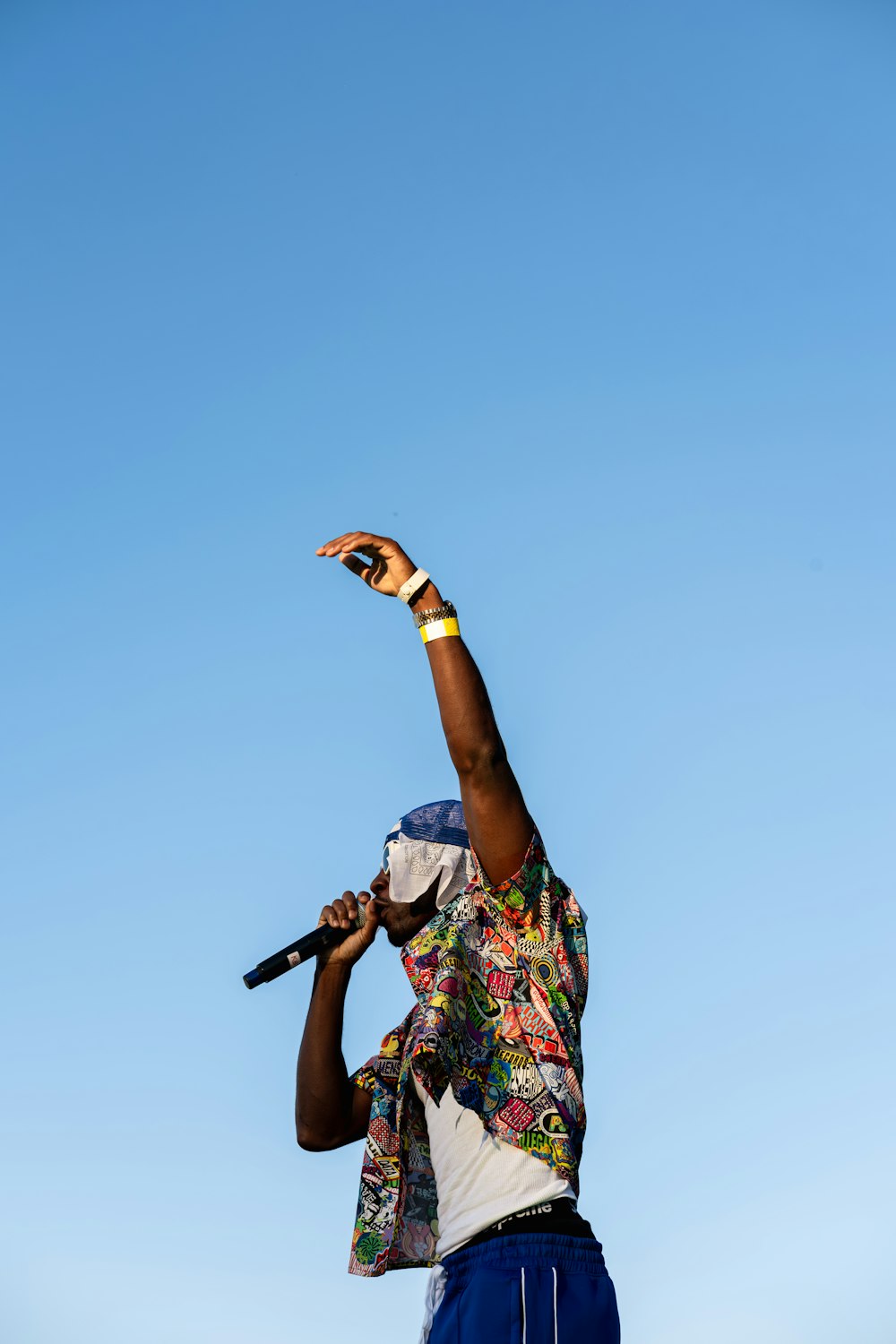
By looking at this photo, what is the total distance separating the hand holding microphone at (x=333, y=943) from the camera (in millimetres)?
4277

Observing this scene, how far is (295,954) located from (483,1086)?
3.26 feet

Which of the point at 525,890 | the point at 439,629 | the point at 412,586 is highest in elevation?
the point at 412,586

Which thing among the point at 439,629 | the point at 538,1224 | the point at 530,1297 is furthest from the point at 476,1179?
the point at 439,629

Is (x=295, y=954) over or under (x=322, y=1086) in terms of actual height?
over

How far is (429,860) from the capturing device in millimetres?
4117

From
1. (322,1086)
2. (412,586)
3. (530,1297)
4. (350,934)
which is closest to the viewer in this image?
(530,1297)

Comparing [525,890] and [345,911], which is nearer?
[525,890]

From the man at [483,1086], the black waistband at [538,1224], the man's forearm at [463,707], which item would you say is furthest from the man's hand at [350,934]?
the black waistband at [538,1224]

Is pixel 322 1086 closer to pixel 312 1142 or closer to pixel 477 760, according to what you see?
pixel 312 1142

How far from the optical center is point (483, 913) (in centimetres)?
380

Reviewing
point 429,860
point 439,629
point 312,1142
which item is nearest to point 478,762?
point 439,629

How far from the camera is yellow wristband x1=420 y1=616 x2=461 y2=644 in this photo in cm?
359

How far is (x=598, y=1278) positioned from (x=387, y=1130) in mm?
711

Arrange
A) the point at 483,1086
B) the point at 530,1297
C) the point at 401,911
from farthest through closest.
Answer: the point at 401,911 → the point at 483,1086 → the point at 530,1297
